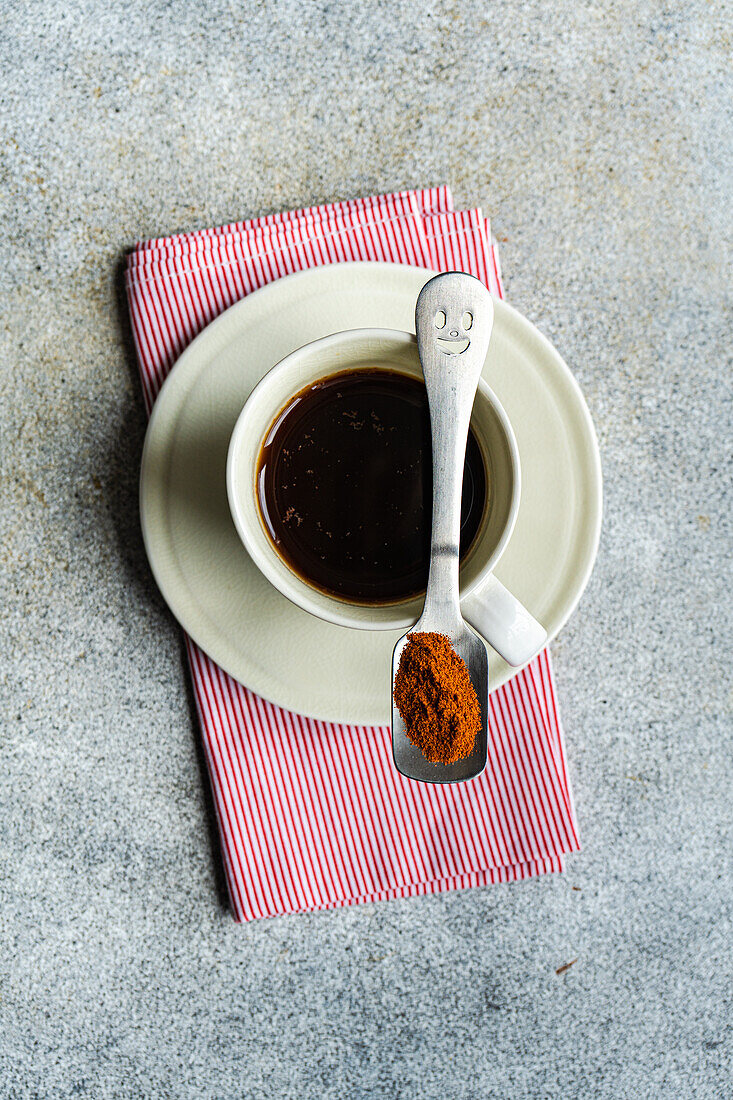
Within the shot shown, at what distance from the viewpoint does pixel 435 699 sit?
56cm

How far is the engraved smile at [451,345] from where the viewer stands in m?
0.54

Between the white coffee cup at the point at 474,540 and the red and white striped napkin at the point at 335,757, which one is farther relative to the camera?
the red and white striped napkin at the point at 335,757

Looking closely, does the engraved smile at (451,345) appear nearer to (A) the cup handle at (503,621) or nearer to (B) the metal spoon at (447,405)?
(B) the metal spoon at (447,405)

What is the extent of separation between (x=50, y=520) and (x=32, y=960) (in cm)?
44

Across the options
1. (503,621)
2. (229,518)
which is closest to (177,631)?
(229,518)

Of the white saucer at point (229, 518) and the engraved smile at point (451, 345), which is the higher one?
the engraved smile at point (451, 345)

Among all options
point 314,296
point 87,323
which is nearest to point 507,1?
point 314,296

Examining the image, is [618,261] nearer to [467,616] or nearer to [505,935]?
[467,616]

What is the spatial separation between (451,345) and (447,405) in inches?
1.6

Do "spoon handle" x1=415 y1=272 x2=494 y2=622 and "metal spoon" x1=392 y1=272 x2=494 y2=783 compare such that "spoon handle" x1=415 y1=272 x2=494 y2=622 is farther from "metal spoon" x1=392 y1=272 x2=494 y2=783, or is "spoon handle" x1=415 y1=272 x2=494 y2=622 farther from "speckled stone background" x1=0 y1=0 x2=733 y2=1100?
"speckled stone background" x1=0 y1=0 x2=733 y2=1100

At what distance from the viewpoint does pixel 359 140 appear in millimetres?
821

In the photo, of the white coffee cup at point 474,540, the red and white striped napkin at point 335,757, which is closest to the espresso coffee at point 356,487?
the white coffee cup at point 474,540

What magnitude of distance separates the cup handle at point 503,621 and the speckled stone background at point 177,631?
28cm

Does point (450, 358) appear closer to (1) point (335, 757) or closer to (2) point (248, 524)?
(2) point (248, 524)
